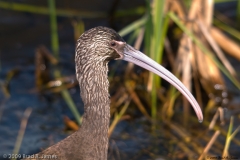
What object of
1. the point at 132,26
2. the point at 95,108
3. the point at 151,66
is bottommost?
the point at 95,108

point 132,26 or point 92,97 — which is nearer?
point 92,97

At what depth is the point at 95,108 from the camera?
3.86 metres

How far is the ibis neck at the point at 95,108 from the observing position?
12.4 feet

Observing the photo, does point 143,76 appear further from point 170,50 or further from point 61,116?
point 61,116

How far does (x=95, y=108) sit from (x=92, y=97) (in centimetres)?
8

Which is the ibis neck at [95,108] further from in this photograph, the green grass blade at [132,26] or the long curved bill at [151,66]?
the green grass blade at [132,26]

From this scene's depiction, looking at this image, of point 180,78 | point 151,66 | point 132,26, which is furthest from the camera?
point 180,78

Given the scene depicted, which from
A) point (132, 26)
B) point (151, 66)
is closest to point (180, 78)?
point (132, 26)

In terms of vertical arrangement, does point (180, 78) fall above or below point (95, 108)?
above

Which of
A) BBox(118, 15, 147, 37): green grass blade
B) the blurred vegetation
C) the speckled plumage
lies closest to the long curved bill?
the speckled plumage

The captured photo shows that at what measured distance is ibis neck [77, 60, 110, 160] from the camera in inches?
149

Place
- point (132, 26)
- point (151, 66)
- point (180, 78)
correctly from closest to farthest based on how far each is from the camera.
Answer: point (151, 66)
point (132, 26)
point (180, 78)

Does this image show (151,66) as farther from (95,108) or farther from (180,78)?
(180,78)

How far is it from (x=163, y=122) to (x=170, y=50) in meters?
0.92
